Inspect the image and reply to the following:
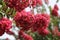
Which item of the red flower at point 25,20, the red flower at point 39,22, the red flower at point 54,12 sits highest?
the red flower at point 54,12

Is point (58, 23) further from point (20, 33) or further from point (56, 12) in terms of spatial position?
point (20, 33)

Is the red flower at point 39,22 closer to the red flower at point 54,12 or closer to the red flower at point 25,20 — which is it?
the red flower at point 25,20

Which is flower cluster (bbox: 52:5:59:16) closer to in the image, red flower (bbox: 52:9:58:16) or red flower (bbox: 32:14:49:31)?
red flower (bbox: 52:9:58:16)

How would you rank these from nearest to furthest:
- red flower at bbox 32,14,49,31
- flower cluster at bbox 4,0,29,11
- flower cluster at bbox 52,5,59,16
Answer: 1. flower cluster at bbox 4,0,29,11
2. red flower at bbox 32,14,49,31
3. flower cluster at bbox 52,5,59,16

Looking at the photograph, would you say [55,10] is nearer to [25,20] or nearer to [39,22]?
[39,22]

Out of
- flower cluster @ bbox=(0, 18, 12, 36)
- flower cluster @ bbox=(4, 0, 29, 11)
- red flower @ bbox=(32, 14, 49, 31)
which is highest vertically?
red flower @ bbox=(32, 14, 49, 31)

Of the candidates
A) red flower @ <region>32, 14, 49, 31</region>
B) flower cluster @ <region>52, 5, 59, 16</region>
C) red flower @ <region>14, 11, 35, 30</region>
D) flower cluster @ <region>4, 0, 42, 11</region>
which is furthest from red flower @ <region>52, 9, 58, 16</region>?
flower cluster @ <region>4, 0, 42, 11</region>

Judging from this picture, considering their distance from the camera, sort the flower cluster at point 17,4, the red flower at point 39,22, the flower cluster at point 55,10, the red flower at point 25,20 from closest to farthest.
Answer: the flower cluster at point 17,4 < the red flower at point 25,20 < the red flower at point 39,22 < the flower cluster at point 55,10

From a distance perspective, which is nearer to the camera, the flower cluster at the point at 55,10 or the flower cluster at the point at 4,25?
the flower cluster at the point at 4,25

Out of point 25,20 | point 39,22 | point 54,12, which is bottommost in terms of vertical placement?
point 25,20

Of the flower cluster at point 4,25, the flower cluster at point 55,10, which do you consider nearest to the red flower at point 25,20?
the flower cluster at point 4,25

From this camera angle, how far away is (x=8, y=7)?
2273 millimetres

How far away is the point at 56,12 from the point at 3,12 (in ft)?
8.81

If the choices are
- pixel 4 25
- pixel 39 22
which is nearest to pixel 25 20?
pixel 4 25
